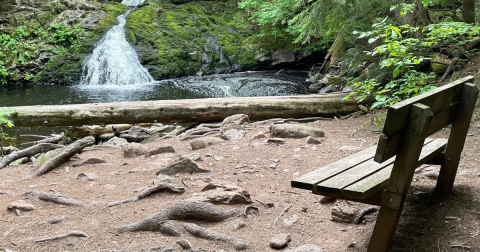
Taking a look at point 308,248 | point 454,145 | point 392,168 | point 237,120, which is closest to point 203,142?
point 237,120

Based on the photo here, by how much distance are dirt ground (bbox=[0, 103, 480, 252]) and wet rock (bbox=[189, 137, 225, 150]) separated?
8.9 inches

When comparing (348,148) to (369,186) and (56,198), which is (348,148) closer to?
(369,186)

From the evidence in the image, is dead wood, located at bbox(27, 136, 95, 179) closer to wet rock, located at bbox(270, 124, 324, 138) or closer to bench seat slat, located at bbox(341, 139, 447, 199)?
wet rock, located at bbox(270, 124, 324, 138)

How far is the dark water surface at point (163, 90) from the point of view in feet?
44.2

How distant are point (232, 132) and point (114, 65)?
12031 mm

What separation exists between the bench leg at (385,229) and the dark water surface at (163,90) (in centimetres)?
1091

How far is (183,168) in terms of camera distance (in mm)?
4996

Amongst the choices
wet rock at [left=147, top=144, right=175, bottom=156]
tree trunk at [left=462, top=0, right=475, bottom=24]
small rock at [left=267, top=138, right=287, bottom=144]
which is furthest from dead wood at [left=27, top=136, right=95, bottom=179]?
tree trunk at [left=462, top=0, right=475, bottom=24]

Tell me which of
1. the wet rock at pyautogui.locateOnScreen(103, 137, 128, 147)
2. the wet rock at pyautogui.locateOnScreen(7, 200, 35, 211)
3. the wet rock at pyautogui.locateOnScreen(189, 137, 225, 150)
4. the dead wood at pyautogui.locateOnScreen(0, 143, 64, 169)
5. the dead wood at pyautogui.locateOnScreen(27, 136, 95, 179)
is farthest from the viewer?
the wet rock at pyautogui.locateOnScreen(103, 137, 128, 147)

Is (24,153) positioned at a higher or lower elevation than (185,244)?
lower

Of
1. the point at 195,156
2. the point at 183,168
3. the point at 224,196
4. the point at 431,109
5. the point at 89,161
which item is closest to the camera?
the point at 431,109

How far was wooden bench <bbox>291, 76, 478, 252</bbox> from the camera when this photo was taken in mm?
2400

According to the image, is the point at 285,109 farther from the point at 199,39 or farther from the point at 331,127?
the point at 199,39

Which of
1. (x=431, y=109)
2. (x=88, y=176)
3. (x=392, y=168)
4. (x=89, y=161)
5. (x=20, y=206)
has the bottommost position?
(x=89, y=161)
